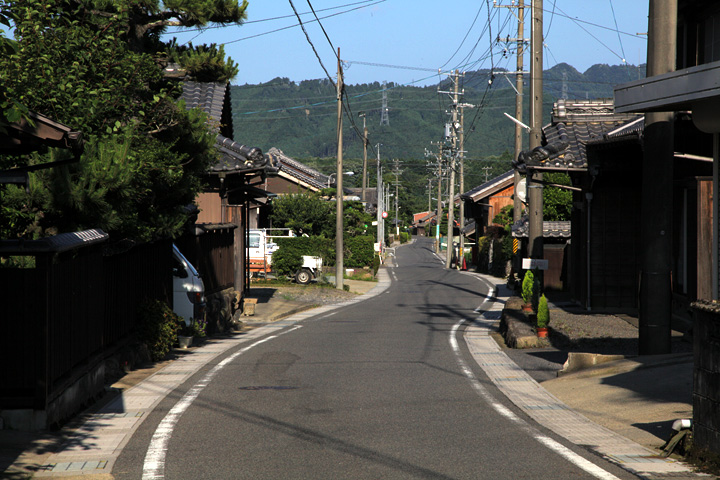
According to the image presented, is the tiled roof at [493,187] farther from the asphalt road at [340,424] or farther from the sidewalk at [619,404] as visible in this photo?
the sidewalk at [619,404]

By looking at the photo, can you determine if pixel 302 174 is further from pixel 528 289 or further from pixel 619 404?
pixel 619 404

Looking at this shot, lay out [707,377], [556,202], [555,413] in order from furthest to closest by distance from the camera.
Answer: [556,202], [555,413], [707,377]

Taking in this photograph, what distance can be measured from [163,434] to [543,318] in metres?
9.97

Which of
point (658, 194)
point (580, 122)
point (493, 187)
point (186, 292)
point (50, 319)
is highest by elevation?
point (493, 187)

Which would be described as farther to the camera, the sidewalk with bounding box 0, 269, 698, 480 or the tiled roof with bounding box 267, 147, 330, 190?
the tiled roof with bounding box 267, 147, 330, 190

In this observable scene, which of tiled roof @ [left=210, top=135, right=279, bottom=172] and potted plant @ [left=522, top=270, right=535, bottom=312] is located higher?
tiled roof @ [left=210, top=135, right=279, bottom=172]

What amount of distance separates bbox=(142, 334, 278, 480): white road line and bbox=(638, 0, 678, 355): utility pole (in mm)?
6809

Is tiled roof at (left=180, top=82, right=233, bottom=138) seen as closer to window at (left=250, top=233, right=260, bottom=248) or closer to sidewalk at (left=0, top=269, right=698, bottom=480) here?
window at (left=250, top=233, right=260, bottom=248)

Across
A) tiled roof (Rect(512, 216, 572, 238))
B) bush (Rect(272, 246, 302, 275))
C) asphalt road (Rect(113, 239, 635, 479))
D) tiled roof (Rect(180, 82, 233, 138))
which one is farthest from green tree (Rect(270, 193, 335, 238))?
asphalt road (Rect(113, 239, 635, 479))

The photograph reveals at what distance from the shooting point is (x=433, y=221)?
153875 mm

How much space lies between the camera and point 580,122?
23281mm

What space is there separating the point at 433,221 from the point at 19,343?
147 meters

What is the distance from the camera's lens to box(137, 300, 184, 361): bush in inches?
525

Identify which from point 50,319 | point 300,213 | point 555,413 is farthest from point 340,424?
point 300,213
